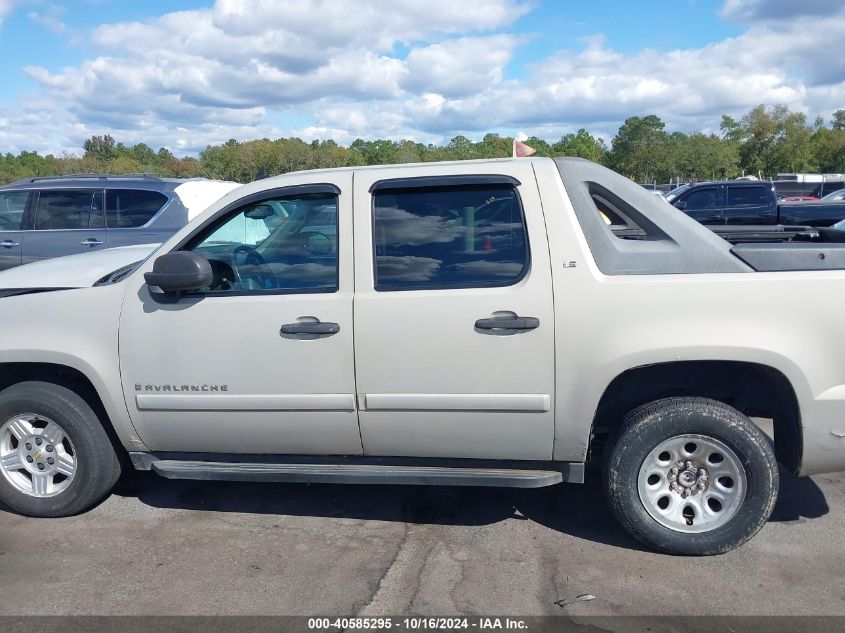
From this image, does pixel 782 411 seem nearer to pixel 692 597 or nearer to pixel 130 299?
pixel 692 597

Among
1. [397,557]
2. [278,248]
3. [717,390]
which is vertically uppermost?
Result: [278,248]

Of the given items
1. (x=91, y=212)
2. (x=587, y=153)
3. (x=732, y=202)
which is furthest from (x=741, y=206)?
(x=587, y=153)

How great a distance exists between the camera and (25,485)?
442 cm

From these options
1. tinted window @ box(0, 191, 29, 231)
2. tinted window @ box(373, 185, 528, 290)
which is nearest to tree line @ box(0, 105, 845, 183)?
tinted window @ box(0, 191, 29, 231)

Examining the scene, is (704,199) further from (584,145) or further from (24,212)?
(584,145)

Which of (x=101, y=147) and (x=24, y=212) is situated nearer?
(x=24, y=212)

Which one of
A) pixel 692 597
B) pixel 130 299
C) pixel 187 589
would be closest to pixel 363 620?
pixel 187 589

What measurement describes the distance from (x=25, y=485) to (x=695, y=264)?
3.82m

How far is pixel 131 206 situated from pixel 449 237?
6.30 metres

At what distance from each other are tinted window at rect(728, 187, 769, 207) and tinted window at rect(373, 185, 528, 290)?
48.0ft

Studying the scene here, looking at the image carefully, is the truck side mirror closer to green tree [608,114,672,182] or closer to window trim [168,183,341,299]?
window trim [168,183,341,299]

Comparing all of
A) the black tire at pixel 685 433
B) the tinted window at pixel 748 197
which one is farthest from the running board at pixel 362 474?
the tinted window at pixel 748 197

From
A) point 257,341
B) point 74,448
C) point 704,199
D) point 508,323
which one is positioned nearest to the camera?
point 508,323

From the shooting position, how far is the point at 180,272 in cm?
387
